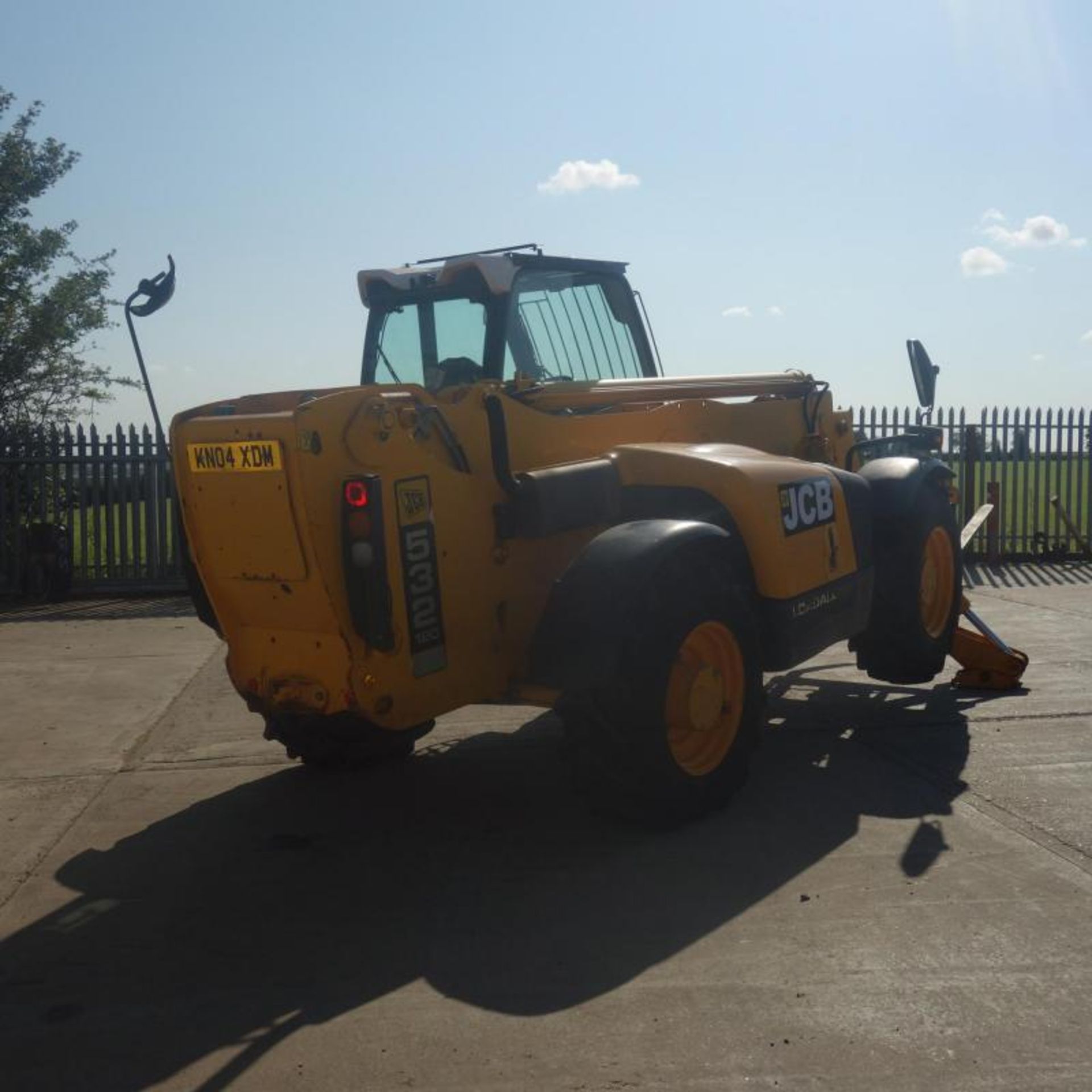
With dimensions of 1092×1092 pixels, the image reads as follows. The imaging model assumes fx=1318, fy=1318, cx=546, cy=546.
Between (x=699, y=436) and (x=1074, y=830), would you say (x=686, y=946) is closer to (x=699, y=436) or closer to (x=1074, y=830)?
(x=1074, y=830)

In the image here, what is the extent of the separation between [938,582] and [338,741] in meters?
3.73

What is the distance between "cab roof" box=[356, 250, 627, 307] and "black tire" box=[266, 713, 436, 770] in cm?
207

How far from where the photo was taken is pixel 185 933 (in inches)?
164

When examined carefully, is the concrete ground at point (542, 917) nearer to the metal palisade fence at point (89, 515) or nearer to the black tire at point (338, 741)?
the black tire at point (338, 741)

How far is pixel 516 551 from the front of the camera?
5121 millimetres

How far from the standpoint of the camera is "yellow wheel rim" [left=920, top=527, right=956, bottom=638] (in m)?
7.48

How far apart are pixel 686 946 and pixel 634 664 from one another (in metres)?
1.16

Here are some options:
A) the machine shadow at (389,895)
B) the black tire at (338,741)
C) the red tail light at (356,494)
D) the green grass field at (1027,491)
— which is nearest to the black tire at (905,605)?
the machine shadow at (389,895)

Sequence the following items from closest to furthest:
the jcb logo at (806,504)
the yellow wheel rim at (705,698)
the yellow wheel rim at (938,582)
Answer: the yellow wheel rim at (705,698) → the jcb logo at (806,504) → the yellow wheel rim at (938,582)

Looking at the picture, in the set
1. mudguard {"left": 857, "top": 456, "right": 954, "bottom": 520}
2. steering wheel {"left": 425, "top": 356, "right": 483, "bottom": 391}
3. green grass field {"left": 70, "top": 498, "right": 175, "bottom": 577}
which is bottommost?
green grass field {"left": 70, "top": 498, "right": 175, "bottom": 577}

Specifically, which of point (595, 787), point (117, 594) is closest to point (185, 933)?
point (595, 787)

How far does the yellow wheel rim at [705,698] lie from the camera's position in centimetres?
505

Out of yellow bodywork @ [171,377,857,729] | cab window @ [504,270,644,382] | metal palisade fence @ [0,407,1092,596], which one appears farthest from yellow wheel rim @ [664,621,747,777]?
metal palisade fence @ [0,407,1092,596]

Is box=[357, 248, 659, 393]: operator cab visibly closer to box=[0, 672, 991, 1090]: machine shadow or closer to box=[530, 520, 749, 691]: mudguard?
box=[530, 520, 749, 691]: mudguard
